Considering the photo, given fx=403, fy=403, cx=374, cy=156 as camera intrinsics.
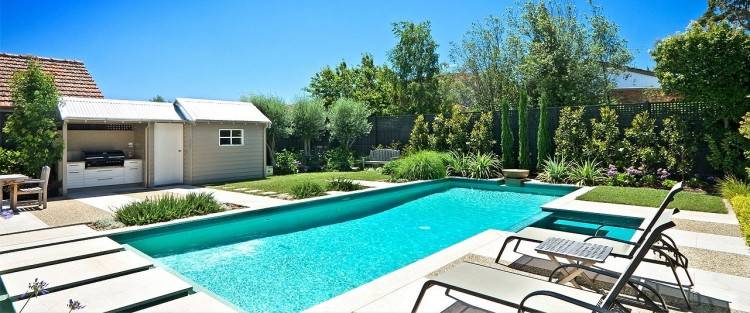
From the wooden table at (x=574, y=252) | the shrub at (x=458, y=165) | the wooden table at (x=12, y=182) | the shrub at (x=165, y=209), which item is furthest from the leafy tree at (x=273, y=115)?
the wooden table at (x=574, y=252)

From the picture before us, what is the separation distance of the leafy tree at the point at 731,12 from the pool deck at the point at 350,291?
19194mm

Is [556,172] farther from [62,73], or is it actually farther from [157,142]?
[62,73]

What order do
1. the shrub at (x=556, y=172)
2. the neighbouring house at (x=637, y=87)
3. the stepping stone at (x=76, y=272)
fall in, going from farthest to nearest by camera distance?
the neighbouring house at (x=637, y=87)
the shrub at (x=556, y=172)
the stepping stone at (x=76, y=272)

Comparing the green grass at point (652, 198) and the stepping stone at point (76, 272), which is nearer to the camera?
the stepping stone at point (76, 272)

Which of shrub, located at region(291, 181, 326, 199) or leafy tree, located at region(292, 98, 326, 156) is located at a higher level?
leafy tree, located at region(292, 98, 326, 156)

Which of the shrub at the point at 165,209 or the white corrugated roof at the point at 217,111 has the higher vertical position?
the white corrugated roof at the point at 217,111

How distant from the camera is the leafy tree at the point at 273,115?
1545 cm

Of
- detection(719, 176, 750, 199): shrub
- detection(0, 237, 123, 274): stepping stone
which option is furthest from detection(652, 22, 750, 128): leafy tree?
detection(0, 237, 123, 274): stepping stone

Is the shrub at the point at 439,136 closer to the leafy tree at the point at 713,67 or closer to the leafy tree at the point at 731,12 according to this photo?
the leafy tree at the point at 713,67

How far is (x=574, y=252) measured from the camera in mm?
3252

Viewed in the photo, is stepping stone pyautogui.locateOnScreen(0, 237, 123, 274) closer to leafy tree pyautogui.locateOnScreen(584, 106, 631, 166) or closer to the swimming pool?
the swimming pool

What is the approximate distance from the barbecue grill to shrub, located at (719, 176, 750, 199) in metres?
14.7

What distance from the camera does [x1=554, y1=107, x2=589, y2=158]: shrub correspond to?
12.5 metres

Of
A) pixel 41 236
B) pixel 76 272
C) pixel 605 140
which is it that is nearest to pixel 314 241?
pixel 76 272
